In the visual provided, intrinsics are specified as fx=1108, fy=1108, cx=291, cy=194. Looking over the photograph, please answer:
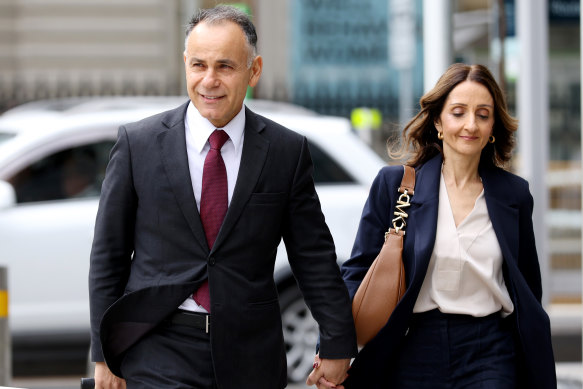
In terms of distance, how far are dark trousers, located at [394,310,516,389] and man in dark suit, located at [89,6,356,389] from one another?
1.87ft

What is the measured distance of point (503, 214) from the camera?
12.9ft

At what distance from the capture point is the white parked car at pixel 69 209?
7.23 metres

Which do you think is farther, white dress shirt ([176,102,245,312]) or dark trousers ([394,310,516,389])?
dark trousers ([394,310,516,389])

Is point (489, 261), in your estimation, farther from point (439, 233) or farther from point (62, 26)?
point (62, 26)

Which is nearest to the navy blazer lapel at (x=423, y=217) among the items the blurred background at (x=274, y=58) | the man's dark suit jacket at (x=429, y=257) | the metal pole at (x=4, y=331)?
the man's dark suit jacket at (x=429, y=257)

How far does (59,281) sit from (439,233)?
3945 millimetres

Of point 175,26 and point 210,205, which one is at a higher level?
point 175,26

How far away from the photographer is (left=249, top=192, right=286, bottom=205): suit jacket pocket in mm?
3432

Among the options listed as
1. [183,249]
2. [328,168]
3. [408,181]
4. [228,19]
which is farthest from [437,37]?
[183,249]

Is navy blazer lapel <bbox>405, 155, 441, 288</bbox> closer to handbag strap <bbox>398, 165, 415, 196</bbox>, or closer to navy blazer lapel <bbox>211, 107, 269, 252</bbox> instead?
handbag strap <bbox>398, 165, 415, 196</bbox>

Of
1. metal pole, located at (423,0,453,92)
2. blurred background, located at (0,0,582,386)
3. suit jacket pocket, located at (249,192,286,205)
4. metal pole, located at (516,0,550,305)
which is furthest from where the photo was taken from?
blurred background, located at (0,0,582,386)

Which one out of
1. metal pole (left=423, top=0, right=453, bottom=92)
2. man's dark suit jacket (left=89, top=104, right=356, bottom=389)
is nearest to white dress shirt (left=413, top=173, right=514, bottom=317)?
man's dark suit jacket (left=89, top=104, right=356, bottom=389)

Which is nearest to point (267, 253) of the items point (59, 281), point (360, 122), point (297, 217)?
point (297, 217)

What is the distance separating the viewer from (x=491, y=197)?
13.0 feet
